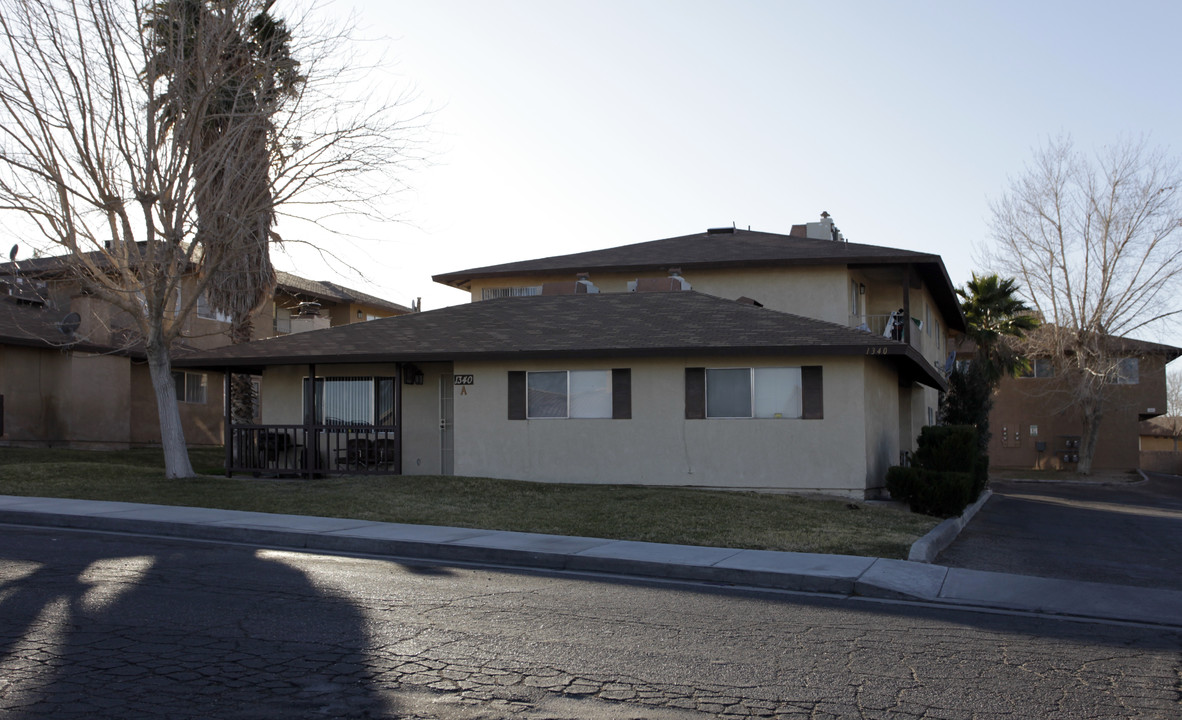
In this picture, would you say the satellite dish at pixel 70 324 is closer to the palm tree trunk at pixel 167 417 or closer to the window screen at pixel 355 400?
the window screen at pixel 355 400

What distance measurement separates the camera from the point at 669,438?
1939 centimetres

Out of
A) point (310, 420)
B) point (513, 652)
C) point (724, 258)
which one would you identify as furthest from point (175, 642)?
point (724, 258)

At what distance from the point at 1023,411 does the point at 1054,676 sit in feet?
153

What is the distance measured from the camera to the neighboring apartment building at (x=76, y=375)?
27609 millimetres

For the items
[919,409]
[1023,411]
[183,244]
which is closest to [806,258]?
[919,409]

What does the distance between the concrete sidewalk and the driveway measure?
147cm

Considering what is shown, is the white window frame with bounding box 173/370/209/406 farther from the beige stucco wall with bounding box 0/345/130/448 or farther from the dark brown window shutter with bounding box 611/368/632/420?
the dark brown window shutter with bounding box 611/368/632/420

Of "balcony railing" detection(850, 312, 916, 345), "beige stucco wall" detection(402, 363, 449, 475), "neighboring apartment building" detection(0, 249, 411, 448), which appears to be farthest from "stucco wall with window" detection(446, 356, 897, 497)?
"neighboring apartment building" detection(0, 249, 411, 448)

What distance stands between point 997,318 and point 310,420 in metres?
32.0

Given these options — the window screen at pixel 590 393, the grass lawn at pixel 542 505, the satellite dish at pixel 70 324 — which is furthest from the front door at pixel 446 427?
the satellite dish at pixel 70 324

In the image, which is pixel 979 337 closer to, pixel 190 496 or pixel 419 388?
pixel 419 388

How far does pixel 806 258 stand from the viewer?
25.6m

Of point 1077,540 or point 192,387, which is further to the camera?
point 192,387

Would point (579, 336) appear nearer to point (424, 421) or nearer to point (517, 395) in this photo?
point (517, 395)
